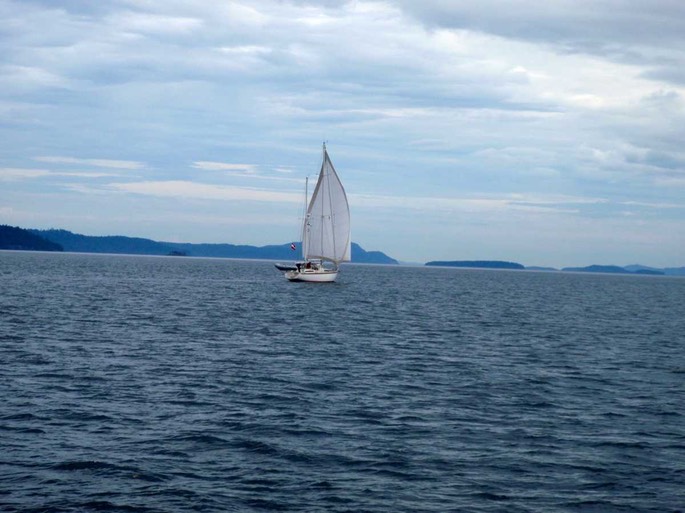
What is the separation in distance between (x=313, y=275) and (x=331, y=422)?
295 feet

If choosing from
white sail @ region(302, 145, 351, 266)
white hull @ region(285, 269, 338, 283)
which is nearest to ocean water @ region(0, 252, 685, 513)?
white sail @ region(302, 145, 351, 266)

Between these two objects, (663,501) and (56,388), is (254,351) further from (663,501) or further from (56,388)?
(663,501)

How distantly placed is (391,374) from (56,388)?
1387 cm

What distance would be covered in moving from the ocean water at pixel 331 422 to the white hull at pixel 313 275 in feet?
210

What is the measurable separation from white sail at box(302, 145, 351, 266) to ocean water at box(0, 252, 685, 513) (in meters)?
58.5

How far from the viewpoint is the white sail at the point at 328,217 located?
108 metres

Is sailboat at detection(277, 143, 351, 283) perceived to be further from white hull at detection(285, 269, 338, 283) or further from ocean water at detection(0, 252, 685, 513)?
ocean water at detection(0, 252, 685, 513)

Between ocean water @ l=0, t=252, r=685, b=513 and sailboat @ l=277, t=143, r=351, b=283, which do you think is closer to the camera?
ocean water @ l=0, t=252, r=685, b=513

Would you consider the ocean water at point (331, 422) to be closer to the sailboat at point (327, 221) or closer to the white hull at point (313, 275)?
the sailboat at point (327, 221)

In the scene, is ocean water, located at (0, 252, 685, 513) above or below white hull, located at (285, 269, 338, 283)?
below

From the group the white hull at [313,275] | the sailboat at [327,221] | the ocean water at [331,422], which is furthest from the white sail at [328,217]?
the ocean water at [331,422]

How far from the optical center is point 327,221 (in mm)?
108000

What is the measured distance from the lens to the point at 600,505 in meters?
17.8

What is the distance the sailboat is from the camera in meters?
108
